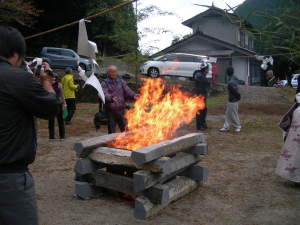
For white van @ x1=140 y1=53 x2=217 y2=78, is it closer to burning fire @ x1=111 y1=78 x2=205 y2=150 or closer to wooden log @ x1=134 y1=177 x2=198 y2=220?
burning fire @ x1=111 y1=78 x2=205 y2=150

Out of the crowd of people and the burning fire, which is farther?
the burning fire

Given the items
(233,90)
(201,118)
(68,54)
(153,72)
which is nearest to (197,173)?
(233,90)

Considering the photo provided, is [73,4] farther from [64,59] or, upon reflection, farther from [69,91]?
[69,91]

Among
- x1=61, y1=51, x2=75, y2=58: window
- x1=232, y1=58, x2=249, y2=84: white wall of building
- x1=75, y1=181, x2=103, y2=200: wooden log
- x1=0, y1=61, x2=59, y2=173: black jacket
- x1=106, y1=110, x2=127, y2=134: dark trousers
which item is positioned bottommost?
x1=75, y1=181, x2=103, y2=200: wooden log

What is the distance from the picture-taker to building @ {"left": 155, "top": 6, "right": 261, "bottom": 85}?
3031 centimetres

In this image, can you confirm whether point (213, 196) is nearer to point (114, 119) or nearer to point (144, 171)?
point (144, 171)

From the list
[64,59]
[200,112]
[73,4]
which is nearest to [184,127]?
[200,112]

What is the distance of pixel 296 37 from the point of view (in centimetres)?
298

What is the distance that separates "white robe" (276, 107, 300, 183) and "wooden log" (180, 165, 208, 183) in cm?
129

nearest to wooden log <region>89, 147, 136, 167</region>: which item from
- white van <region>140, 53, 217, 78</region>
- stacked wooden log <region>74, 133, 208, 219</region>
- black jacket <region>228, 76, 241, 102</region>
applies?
stacked wooden log <region>74, 133, 208, 219</region>

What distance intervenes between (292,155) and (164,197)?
7.83 ft

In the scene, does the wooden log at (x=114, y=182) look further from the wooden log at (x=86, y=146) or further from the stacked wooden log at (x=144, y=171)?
the wooden log at (x=86, y=146)

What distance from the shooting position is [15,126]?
2.67 m

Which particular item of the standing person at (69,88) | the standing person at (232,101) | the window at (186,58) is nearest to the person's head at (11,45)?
the standing person at (232,101)
